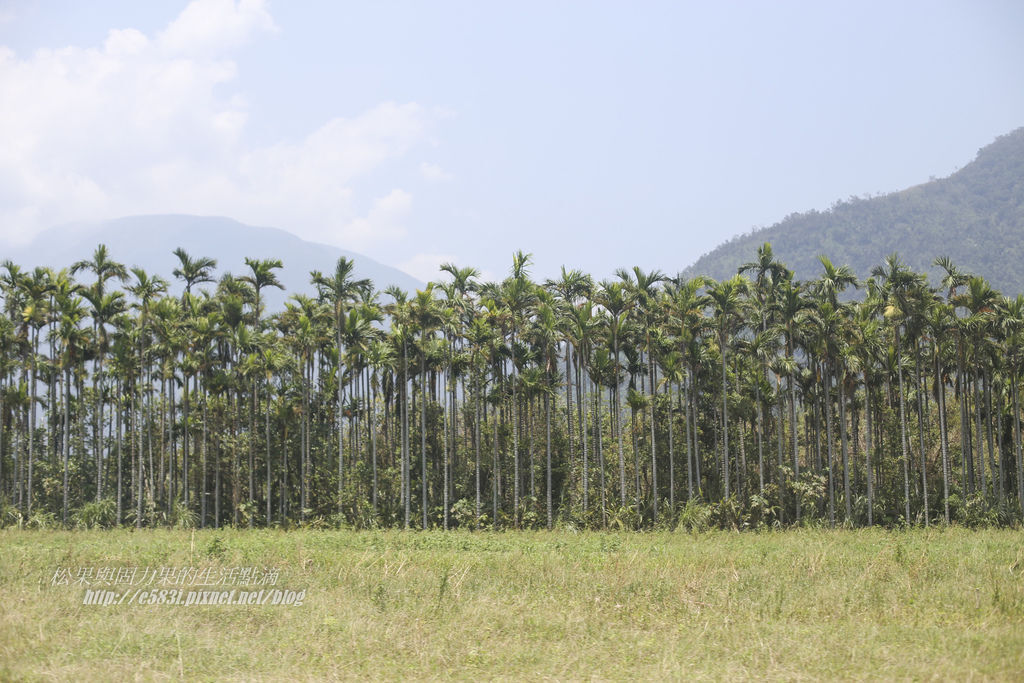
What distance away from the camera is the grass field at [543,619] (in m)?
12.9

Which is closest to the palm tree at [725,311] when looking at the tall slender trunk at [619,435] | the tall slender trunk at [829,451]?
the tall slender trunk at [829,451]

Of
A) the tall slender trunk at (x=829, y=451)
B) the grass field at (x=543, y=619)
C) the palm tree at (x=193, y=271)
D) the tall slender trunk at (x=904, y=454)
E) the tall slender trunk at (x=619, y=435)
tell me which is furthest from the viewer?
the palm tree at (x=193, y=271)

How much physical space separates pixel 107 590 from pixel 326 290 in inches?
1145

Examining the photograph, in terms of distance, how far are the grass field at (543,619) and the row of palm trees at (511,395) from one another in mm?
15893

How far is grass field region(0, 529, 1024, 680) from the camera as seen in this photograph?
12875 millimetres

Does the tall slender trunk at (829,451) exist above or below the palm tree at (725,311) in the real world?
below

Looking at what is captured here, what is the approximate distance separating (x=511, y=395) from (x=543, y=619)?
28.5 m

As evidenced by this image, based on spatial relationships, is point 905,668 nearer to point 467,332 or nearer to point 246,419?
point 467,332

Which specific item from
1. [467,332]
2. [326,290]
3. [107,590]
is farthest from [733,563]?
[326,290]

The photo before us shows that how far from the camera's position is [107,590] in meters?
17.7

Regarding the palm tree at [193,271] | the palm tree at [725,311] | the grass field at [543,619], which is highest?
the palm tree at [193,271]

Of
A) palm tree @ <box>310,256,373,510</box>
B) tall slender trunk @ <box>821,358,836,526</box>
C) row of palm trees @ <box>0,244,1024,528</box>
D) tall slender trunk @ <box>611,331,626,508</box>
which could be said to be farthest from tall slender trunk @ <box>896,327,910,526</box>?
palm tree @ <box>310,256,373,510</box>

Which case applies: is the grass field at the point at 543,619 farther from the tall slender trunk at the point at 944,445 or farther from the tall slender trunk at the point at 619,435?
the tall slender trunk at the point at 619,435

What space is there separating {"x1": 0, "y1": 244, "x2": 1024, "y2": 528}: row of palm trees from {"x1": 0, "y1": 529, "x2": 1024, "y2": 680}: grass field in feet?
52.1
